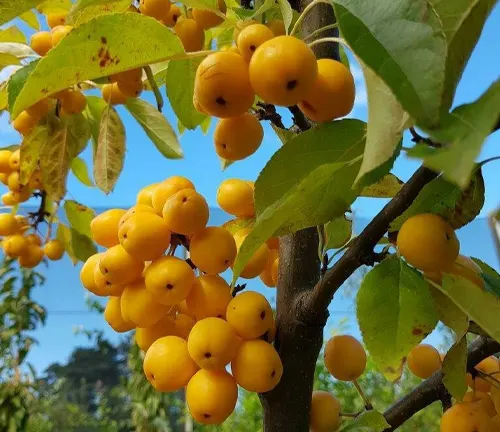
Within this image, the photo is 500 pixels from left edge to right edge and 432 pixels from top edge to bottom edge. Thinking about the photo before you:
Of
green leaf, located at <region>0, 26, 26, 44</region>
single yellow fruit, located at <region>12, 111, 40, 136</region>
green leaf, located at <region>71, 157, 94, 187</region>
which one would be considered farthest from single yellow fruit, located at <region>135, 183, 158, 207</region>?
green leaf, located at <region>71, 157, 94, 187</region>

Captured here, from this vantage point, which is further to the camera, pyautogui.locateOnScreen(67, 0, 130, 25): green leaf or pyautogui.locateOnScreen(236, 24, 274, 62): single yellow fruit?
pyautogui.locateOnScreen(67, 0, 130, 25): green leaf

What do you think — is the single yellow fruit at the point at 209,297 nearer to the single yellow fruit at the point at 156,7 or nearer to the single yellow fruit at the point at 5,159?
the single yellow fruit at the point at 156,7

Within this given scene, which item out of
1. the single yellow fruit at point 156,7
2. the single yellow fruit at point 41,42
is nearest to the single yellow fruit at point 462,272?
the single yellow fruit at point 156,7

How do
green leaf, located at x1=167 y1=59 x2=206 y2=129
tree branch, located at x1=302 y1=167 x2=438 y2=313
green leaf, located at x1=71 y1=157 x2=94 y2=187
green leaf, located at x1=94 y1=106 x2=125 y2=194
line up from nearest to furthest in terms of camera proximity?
tree branch, located at x1=302 y1=167 x2=438 y2=313 → green leaf, located at x1=167 y1=59 x2=206 y2=129 → green leaf, located at x1=94 y1=106 x2=125 y2=194 → green leaf, located at x1=71 y1=157 x2=94 y2=187

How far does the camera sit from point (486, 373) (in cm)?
61

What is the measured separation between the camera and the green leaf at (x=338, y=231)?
0.63 m

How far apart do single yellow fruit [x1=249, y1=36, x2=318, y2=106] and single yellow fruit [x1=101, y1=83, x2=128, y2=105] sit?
1.77ft

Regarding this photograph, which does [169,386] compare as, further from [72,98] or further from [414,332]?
[72,98]

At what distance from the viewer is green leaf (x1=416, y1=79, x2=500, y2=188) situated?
0.75 ft

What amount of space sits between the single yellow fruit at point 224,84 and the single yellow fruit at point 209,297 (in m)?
0.16

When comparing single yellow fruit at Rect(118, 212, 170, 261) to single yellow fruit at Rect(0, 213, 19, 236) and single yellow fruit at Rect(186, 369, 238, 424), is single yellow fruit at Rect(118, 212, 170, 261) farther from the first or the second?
single yellow fruit at Rect(0, 213, 19, 236)

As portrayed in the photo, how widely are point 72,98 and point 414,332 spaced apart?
2.13ft

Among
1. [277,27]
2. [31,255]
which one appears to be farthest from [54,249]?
[277,27]

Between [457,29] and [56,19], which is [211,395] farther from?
[56,19]
